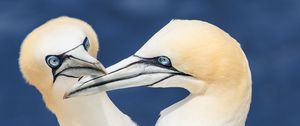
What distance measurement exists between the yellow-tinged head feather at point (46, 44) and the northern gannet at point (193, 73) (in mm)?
231

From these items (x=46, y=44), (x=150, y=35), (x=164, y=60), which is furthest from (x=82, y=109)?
(x=150, y=35)

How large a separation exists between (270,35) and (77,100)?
297 cm

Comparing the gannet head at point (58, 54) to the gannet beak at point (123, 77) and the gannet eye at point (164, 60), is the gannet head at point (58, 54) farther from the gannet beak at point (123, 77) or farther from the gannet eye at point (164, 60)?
the gannet eye at point (164, 60)

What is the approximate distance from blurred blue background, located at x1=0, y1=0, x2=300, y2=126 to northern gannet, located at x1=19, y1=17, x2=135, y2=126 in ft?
6.60

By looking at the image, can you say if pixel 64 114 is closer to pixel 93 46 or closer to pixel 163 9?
pixel 93 46

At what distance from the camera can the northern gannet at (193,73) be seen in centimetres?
625

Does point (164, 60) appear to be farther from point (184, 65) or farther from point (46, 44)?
point (46, 44)

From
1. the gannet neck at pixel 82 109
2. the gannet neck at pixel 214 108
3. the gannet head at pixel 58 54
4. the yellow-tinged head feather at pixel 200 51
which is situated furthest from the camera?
the gannet neck at pixel 82 109

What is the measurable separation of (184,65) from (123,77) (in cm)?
34

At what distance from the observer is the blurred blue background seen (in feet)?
29.8

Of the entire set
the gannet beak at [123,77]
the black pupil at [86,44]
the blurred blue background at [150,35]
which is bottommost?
the blurred blue background at [150,35]

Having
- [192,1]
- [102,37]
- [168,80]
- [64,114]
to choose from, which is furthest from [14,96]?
[168,80]

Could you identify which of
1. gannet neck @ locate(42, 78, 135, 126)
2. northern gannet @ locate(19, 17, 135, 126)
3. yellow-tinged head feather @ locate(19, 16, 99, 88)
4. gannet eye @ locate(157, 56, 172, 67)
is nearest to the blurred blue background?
gannet neck @ locate(42, 78, 135, 126)

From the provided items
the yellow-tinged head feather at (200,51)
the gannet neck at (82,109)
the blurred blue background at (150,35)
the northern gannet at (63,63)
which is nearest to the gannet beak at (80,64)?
the northern gannet at (63,63)
